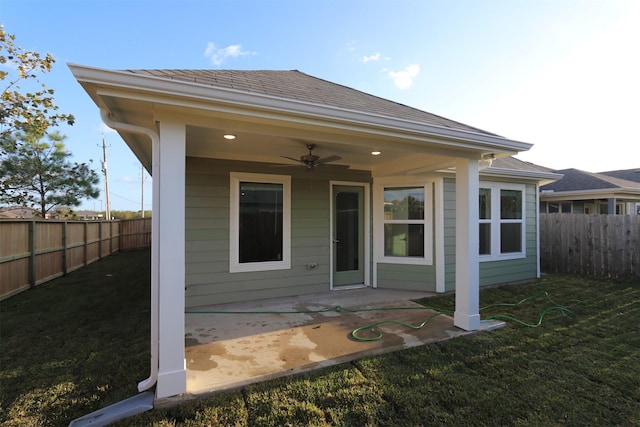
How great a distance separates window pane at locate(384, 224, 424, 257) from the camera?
5902 millimetres

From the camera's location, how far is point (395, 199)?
19.8 ft

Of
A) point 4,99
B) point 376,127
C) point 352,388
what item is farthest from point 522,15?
point 4,99

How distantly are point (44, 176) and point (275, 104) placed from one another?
13138 millimetres

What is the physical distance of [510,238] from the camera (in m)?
6.68

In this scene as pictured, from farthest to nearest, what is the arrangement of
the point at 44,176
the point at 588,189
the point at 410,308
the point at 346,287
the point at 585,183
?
the point at 585,183, the point at 44,176, the point at 588,189, the point at 346,287, the point at 410,308

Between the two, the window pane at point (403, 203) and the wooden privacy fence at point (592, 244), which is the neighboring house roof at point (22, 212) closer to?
the window pane at point (403, 203)

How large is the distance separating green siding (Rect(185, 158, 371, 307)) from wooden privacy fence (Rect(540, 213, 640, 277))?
22.4 ft

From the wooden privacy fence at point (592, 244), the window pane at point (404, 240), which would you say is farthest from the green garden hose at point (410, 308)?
the wooden privacy fence at point (592, 244)

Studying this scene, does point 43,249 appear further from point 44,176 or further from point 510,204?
point 510,204

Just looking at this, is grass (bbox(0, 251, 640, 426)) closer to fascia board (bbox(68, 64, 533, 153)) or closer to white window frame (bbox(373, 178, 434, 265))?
white window frame (bbox(373, 178, 434, 265))

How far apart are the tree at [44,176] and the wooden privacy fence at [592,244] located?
1580 cm

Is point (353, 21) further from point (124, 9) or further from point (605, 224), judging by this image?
point (605, 224)

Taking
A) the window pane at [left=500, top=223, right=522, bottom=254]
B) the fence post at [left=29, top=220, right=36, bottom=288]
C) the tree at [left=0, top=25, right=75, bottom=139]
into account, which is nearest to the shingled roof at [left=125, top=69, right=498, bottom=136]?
the window pane at [left=500, top=223, right=522, bottom=254]

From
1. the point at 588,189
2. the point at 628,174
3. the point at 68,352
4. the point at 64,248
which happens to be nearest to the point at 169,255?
the point at 68,352
